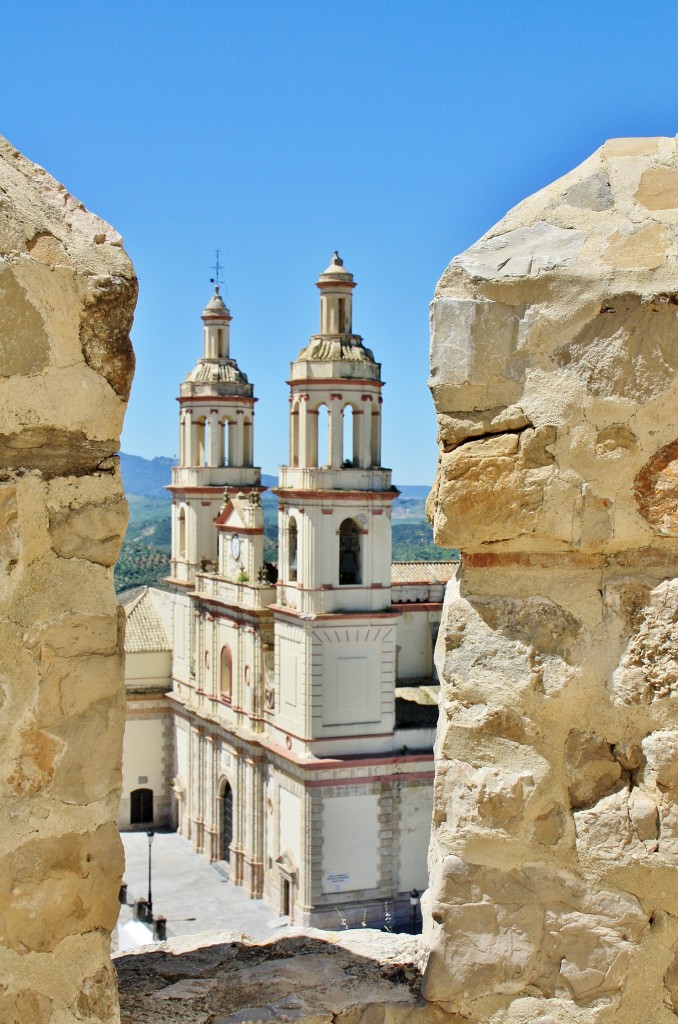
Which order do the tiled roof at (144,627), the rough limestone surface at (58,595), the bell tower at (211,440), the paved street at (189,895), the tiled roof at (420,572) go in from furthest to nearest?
1. the tiled roof at (144,627)
2. the bell tower at (211,440)
3. the tiled roof at (420,572)
4. the paved street at (189,895)
5. the rough limestone surface at (58,595)

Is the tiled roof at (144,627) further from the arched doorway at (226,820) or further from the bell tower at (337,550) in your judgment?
the bell tower at (337,550)

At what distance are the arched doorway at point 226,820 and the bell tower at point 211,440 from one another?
471 cm

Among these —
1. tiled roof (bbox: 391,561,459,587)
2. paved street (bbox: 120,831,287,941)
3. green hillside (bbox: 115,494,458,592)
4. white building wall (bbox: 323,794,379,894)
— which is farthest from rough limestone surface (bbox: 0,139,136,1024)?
green hillside (bbox: 115,494,458,592)

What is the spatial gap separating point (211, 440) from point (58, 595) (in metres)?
23.2

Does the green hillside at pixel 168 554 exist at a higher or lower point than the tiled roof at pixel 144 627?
higher

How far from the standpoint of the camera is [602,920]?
2.21m

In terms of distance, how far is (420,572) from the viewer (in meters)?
23.6

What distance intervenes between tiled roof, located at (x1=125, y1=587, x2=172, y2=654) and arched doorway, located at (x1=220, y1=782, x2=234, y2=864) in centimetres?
423

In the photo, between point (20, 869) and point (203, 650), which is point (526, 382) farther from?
point (203, 650)

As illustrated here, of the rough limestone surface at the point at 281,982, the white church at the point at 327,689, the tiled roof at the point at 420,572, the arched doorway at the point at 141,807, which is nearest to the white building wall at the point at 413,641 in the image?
the white church at the point at 327,689

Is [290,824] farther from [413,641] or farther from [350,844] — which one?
[413,641]

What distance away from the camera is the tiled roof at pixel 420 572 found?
2319cm

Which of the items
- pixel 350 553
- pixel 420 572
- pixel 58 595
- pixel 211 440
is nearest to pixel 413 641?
pixel 420 572

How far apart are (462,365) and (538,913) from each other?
40.1 inches
